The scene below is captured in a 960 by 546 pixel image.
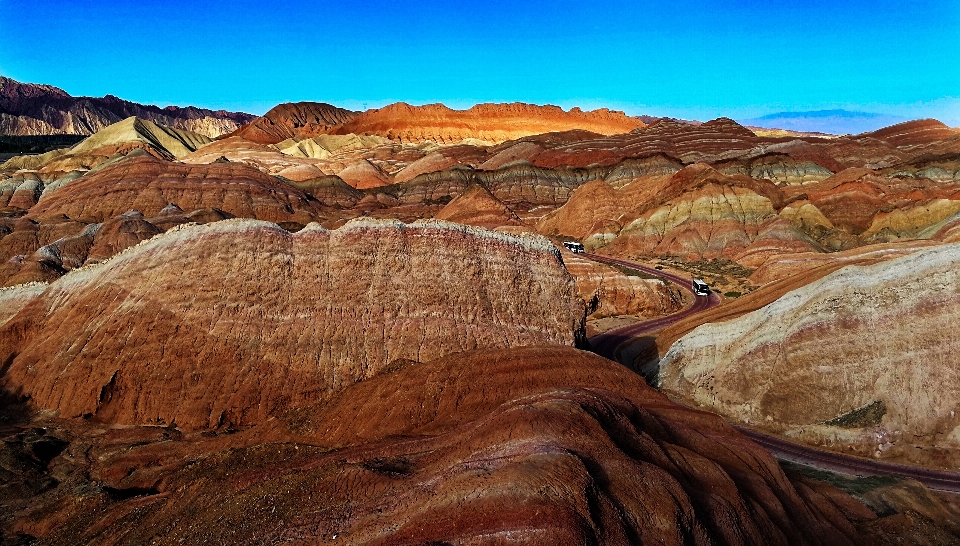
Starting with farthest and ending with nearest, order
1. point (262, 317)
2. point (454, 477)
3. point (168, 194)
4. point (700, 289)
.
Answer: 1. point (168, 194)
2. point (700, 289)
3. point (262, 317)
4. point (454, 477)

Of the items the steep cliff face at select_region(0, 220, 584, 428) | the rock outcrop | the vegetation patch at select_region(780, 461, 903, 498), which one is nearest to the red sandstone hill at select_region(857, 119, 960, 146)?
the vegetation patch at select_region(780, 461, 903, 498)

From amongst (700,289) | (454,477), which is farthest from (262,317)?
(700,289)

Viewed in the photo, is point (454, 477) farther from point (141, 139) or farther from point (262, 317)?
point (141, 139)

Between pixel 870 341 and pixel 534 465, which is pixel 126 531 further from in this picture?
pixel 870 341

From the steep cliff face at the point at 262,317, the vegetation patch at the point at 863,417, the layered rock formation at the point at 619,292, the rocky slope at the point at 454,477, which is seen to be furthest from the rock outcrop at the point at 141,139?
the vegetation patch at the point at 863,417

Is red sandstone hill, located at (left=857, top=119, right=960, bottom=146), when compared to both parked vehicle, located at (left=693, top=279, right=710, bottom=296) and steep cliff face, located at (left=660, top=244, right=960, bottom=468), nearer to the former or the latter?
parked vehicle, located at (left=693, top=279, right=710, bottom=296)
